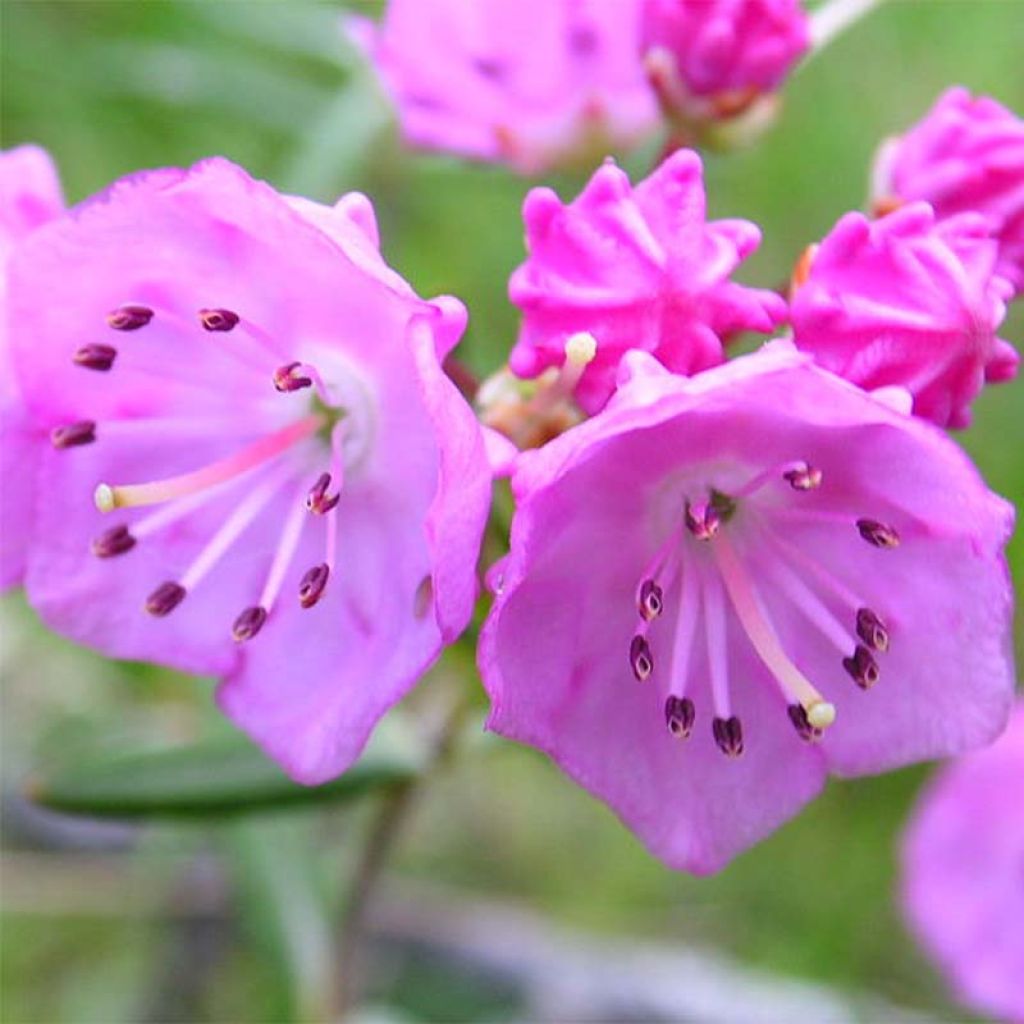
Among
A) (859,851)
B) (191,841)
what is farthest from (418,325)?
(859,851)

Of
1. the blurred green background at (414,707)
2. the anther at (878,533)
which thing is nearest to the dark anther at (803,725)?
the anther at (878,533)

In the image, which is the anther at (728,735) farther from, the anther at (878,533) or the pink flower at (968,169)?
the pink flower at (968,169)

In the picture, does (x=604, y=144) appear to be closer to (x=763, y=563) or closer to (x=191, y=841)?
(x=763, y=563)

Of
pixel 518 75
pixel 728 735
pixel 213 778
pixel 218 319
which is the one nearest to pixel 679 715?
pixel 728 735

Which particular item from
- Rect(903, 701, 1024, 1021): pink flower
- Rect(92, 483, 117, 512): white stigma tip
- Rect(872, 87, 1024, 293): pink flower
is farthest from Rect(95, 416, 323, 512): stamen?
Rect(903, 701, 1024, 1021): pink flower

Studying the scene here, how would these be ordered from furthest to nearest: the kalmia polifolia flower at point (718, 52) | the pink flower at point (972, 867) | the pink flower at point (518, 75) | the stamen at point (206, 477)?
the pink flower at point (972, 867) → the pink flower at point (518, 75) → the kalmia polifolia flower at point (718, 52) → the stamen at point (206, 477)

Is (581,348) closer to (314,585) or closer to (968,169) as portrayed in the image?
(314,585)
